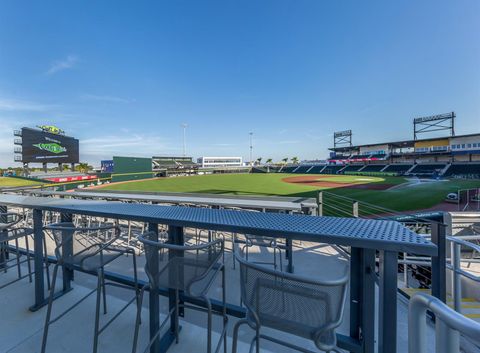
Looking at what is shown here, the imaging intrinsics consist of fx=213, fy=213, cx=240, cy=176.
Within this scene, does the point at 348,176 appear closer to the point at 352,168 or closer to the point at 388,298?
the point at 352,168

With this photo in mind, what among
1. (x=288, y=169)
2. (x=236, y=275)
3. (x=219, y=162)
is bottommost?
(x=236, y=275)

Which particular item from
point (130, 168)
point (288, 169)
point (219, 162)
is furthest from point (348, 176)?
point (219, 162)

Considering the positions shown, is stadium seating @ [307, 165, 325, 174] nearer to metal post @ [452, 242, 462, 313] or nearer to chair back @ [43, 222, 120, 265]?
metal post @ [452, 242, 462, 313]

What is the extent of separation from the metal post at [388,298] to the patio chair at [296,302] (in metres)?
0.25

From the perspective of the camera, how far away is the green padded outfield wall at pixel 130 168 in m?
25.1

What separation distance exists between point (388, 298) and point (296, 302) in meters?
0.45

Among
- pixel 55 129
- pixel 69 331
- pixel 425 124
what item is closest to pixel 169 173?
pixel 55 129

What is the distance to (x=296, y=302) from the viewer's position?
855 millimetres

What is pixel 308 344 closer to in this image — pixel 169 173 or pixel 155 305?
pixel 155 305

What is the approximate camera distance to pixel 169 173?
135ft

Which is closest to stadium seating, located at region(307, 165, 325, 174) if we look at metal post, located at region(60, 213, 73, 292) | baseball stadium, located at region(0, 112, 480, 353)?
baseball stadium, located at region(0, 112, 480, 353)

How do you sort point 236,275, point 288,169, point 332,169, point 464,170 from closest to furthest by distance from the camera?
1. point 236,275
2. point 464,170
3. point 332,169
4. point 288,169

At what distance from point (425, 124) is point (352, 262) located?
51.0 m

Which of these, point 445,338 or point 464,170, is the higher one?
point 464,170
